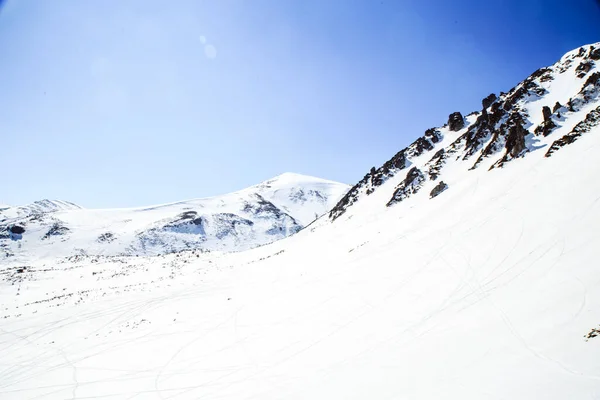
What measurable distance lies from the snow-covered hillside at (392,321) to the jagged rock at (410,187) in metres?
17.3

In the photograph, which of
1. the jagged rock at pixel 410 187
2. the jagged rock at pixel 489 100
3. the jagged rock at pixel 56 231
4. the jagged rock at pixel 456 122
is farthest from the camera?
the jagged rock at pixel 56 231

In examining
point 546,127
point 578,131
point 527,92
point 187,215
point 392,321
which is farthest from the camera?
point 187,215

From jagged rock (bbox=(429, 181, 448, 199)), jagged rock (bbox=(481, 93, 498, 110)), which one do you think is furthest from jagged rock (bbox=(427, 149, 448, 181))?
jagged rock (bbox=(481, 93, 498, 110))

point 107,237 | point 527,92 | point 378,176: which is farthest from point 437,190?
point 107,237

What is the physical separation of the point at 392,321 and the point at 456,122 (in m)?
76.0

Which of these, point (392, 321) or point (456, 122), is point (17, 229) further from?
point (456, 122)

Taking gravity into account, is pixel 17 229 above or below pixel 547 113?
above

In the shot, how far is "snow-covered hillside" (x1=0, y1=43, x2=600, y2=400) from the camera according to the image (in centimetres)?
840

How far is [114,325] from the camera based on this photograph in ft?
64.1

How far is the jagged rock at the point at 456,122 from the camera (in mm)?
73500

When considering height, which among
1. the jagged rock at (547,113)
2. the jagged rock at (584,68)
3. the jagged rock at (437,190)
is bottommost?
the jagged rock at (437,190)

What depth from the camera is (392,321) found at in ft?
42.1

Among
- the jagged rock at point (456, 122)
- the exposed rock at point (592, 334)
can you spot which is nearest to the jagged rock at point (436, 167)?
the jagged rock at point (456, 122)

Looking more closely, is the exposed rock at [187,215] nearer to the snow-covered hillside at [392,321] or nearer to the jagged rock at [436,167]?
the snow-covered hillside at [392,321]
